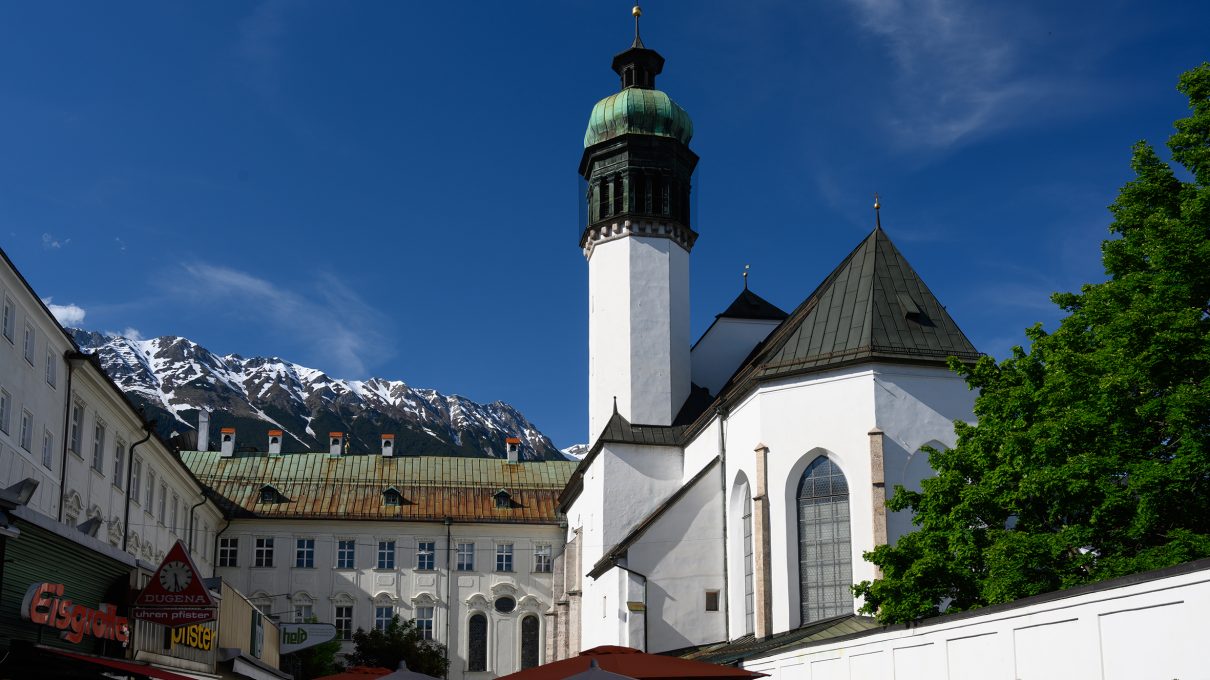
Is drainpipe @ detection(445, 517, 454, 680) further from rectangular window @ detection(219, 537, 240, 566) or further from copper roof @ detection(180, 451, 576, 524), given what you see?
rectangular window @ detection(219, 537, 240, 566)

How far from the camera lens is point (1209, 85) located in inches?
929

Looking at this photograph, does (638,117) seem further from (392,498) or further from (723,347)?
(392,498)

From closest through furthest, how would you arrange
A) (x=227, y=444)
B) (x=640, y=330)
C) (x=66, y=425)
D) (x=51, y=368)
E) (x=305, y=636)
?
(x=51, y=368) → (x=66, y=425) → (x=305, y=636) → (x=640, y=330) → (x=227, y=444)

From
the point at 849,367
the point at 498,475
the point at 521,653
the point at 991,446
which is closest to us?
the point at 991,446

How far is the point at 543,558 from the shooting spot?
6297 cm

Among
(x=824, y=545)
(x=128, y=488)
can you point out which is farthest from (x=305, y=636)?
(x=824, y=545)

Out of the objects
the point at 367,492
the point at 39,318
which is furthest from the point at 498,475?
the point at 39,318

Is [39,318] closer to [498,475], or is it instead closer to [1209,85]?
[1209,85]

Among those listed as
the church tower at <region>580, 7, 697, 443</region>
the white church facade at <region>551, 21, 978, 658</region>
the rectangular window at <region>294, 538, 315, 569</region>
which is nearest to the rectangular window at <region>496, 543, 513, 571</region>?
the white church facade at <region>551, 21, 978, 658</region>

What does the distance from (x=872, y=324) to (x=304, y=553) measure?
3460 cm

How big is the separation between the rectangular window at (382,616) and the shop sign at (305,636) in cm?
1697

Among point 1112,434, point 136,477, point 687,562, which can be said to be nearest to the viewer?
point 1112,434

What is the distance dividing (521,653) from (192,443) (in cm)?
2802

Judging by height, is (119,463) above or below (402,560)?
above
